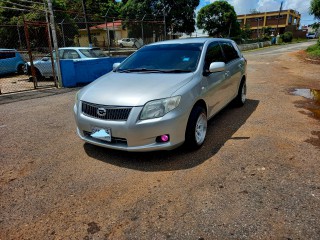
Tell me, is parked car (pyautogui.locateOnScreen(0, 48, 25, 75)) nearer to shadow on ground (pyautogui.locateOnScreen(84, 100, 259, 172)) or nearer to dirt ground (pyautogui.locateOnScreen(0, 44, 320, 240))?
dirt ground (pyautogui.locateOnScreen(0, 44, 320, 240))

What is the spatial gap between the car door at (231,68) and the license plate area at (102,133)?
2.65 metres

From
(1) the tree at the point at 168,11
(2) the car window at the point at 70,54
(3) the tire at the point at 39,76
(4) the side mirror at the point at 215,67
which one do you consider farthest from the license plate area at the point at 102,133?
(1) the tree at the point at 168,11

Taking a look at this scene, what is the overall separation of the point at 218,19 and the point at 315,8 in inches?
793

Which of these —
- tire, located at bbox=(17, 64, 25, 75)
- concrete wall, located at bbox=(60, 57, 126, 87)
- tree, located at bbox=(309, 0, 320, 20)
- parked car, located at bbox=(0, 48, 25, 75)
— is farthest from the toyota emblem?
tree, located at bbox=(309, 0, 320, 20)

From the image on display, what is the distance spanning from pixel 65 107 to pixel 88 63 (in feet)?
11.9

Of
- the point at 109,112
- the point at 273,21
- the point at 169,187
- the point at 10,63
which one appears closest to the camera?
the point at 169,187

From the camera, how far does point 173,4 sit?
33812 mm

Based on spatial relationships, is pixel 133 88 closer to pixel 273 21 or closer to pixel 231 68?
pixel 231 68

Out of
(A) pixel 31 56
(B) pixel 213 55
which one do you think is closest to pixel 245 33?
(A) pixel 31 56

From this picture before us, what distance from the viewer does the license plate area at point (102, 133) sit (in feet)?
11.6

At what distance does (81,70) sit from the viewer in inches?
405

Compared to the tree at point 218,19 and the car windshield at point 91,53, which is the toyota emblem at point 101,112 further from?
the tree at point 218,19

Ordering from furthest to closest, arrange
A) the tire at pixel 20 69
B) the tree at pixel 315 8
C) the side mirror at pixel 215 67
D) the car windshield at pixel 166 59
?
the tree at pixel 315 8 → the tire at pixel 20 69 → the car windshield at pixel 166 59 → the side mirror at pixel 215 67

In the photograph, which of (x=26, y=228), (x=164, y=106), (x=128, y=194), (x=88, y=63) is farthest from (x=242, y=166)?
(x=88, y=63)
